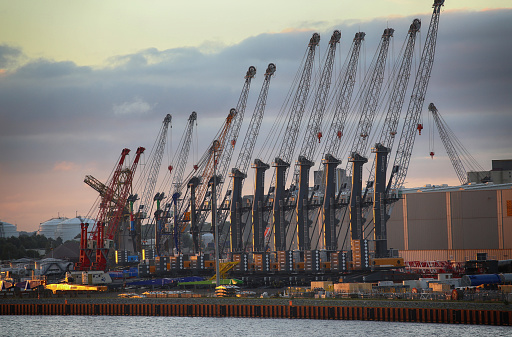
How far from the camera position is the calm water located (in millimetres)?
88312

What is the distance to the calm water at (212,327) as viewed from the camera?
88.3m

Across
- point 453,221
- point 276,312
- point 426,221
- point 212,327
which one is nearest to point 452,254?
point 453,221

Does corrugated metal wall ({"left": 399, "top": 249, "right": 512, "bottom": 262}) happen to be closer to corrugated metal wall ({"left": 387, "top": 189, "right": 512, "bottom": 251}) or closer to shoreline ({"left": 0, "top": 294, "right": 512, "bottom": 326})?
corrugated metal wall ({"left": 387, "top": 189, "right": 512, "bottom": 251})

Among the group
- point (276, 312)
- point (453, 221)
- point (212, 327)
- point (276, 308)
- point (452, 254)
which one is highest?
point (453, 221)

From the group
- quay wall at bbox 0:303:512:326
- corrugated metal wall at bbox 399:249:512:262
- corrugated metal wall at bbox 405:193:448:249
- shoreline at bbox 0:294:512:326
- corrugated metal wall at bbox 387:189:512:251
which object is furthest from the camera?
corrugated metal wall at bbox 405:193:448:249

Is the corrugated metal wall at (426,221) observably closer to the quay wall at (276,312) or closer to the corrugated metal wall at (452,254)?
the corrugated metal wall at (452,254)

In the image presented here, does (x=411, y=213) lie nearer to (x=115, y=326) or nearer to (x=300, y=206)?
(x=300, y=206)

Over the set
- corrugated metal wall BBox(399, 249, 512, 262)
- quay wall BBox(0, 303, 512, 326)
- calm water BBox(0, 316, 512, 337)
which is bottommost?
calm water BBox(0, 316, 512, 337)

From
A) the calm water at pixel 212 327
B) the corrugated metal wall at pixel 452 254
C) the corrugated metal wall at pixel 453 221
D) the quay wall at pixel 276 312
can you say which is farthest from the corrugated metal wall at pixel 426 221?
the quay wall at pixel 276 312

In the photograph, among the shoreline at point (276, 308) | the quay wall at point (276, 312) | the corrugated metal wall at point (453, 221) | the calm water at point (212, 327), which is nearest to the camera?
the quay wall at point (276, 312)

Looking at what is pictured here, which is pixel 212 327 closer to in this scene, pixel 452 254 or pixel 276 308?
pixel 276 308

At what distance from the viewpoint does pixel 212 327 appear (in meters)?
103

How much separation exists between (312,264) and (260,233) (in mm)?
21266

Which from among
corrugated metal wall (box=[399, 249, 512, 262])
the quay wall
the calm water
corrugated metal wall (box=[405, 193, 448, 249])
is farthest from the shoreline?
corrugated metal wall (box=[405, 193, 448, 249])
